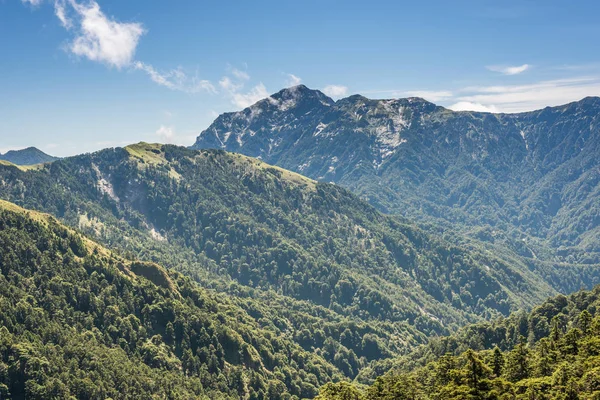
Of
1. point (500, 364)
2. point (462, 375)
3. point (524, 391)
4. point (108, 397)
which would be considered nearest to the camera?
point (462, 375)

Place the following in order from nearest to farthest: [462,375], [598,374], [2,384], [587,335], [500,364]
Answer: [598,374]
[462,375]
[500,364]
[587,335]
[2,384]

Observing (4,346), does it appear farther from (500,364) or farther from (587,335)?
(587,335)

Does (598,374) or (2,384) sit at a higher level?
(598,374)

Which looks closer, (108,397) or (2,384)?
(2,384)

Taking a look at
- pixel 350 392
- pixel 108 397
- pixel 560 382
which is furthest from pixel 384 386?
pixel 108 397

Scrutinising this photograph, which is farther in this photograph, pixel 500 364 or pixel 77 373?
pixel 77 373

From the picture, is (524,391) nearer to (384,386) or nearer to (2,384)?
(384,386)

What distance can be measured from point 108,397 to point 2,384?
37.1 meters

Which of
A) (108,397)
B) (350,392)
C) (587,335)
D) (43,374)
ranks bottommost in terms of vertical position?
(108,397)

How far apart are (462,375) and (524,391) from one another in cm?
1793

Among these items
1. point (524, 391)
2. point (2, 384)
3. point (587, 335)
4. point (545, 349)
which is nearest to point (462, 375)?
point (524, 391)

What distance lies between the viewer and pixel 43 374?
18138 centimetres

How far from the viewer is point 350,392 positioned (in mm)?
123562

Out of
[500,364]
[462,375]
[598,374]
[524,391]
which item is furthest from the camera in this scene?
[500,364]
